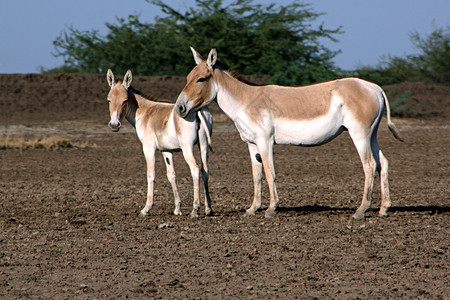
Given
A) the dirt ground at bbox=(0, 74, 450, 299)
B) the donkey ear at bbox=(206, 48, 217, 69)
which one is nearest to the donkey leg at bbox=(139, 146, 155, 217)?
the dirt ground at bbox=(0, 74, 450, 299)

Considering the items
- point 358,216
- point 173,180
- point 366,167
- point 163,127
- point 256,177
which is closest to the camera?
point 366,167

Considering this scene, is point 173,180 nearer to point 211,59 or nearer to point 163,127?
point 163,127

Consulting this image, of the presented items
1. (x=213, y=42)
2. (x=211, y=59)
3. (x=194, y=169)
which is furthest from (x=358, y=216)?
(x=213, y=42)

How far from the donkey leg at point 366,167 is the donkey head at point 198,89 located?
7.27 feet

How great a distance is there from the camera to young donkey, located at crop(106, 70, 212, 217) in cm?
959

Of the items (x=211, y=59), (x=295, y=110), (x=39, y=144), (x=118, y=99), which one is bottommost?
(x=39, y=144)

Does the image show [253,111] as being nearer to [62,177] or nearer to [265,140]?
[265,140]

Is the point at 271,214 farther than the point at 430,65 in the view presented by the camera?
No

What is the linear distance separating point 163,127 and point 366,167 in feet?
10.1

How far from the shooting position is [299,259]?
7109mm

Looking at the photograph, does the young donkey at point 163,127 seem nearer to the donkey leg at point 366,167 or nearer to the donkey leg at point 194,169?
the donkey leg at point 194,169

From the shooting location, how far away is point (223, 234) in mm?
8383

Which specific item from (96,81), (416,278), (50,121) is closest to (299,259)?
(416,278)

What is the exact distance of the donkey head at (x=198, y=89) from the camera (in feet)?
29.3
